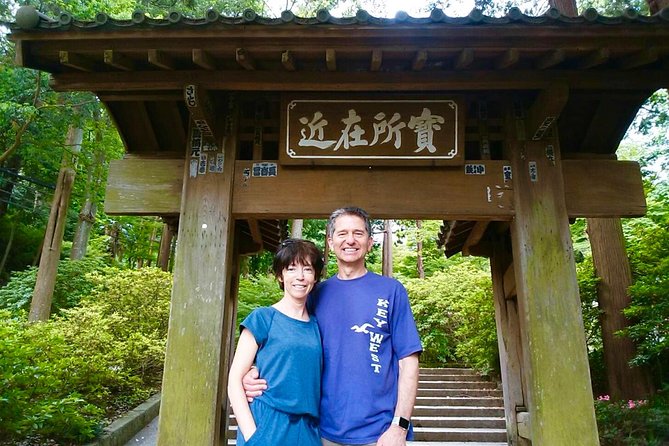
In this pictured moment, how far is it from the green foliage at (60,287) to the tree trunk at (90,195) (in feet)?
1.48

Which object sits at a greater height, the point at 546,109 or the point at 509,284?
the point at 546,109

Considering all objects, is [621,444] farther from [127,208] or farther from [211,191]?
[127,208]

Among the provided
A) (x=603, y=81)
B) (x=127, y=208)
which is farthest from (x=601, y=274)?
(x=127, y=208)

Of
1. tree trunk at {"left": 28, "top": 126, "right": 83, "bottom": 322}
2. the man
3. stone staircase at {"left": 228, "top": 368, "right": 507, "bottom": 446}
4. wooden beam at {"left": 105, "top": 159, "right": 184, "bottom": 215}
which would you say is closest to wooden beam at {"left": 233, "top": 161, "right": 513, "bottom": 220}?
wooden beam at {"left": 105, "top": 159, "right": 184, "bottom": 215}

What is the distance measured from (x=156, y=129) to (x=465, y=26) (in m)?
2.87

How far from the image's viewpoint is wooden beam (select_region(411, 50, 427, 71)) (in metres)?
3.26

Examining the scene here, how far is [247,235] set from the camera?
6.06 m

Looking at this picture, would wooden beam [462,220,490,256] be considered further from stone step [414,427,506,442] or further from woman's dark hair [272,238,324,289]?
woman's dark hair [272,238,324,289]

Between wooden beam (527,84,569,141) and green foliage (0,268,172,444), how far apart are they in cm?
487

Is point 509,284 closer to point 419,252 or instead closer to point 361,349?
point 361,349

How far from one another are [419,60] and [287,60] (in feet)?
2.97

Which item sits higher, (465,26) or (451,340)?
(465,26)

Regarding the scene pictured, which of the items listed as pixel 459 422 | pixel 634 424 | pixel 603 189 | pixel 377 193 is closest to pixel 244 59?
pixel 377 193

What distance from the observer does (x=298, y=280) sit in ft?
7.27
